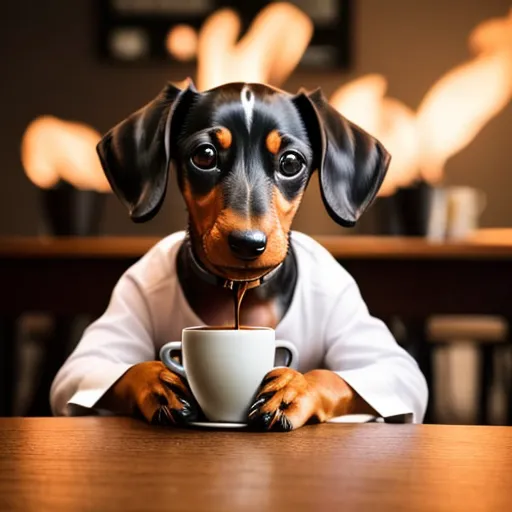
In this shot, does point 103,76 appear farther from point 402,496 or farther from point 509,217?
point 402,496

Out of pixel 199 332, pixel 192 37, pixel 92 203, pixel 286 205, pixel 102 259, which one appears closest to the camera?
pixel 199 332

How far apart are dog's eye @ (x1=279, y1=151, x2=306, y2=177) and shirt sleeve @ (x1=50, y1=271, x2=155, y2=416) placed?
25cm

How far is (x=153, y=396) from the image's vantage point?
2.62 ft

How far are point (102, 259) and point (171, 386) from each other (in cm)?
102

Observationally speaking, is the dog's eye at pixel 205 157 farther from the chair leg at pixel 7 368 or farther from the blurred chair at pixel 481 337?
the blurred chair at pixel 481 337

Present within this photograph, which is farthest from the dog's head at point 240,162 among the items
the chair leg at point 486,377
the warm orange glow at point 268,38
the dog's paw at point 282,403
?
the warm orange glow at point 268,38

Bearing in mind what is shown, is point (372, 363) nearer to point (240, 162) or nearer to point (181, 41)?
point (240, 162)

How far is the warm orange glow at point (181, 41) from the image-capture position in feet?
13.7

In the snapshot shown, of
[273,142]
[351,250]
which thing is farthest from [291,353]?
[351,250]

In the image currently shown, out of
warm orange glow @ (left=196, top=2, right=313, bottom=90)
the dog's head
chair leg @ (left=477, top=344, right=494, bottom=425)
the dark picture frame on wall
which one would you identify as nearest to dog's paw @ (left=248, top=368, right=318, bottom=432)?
the dog's head

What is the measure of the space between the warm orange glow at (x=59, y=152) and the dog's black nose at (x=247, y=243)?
11.1ft

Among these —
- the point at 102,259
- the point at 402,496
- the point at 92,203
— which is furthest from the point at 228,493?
the point at 92,203

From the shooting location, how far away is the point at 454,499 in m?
0.51

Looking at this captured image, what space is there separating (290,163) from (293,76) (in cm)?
337
